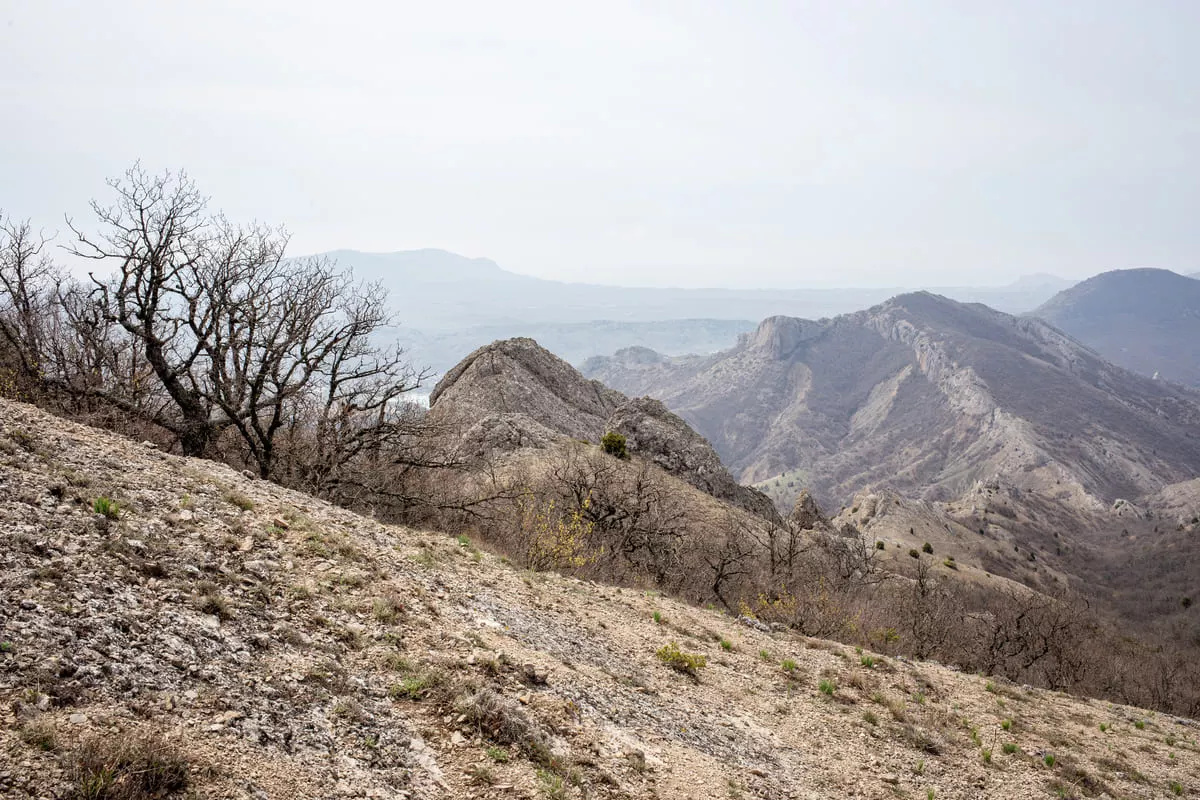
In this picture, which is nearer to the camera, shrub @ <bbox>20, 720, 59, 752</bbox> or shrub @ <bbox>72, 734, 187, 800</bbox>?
shrub @ <bbox>72, 734, 187, 800</bbox>

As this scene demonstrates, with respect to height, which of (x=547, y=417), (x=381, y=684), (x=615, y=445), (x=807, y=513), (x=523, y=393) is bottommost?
(x=807, y=513)

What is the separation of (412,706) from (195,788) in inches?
113

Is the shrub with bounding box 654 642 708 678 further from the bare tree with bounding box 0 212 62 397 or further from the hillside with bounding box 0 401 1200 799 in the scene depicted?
the bare tree with bounding box 0 212 62 397

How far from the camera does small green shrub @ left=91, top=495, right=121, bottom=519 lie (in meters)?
9.34

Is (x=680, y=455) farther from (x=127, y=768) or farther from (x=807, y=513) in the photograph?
(x=127, y=768)

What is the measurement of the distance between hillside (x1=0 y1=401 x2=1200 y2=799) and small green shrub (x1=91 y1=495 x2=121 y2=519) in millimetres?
50

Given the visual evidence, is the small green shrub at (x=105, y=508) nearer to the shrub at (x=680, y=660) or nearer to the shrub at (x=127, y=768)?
the shrub at (x=127, y=768)

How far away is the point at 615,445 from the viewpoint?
44062 millimetres

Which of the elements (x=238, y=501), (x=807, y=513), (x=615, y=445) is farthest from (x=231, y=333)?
(x=807, y=513)

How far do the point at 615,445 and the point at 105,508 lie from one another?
35.7 meters

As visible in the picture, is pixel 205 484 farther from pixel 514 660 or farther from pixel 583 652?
pixel 583 652

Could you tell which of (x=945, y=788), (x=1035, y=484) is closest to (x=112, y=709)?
(x=945, y=788)

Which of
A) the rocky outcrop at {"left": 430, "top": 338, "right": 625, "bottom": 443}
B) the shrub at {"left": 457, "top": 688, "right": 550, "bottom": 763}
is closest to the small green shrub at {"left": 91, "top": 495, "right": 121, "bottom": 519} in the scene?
the shrub at {"left": 457, "top": 688, "right": 550, "bottom": 763}

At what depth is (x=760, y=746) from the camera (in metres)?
11.6
